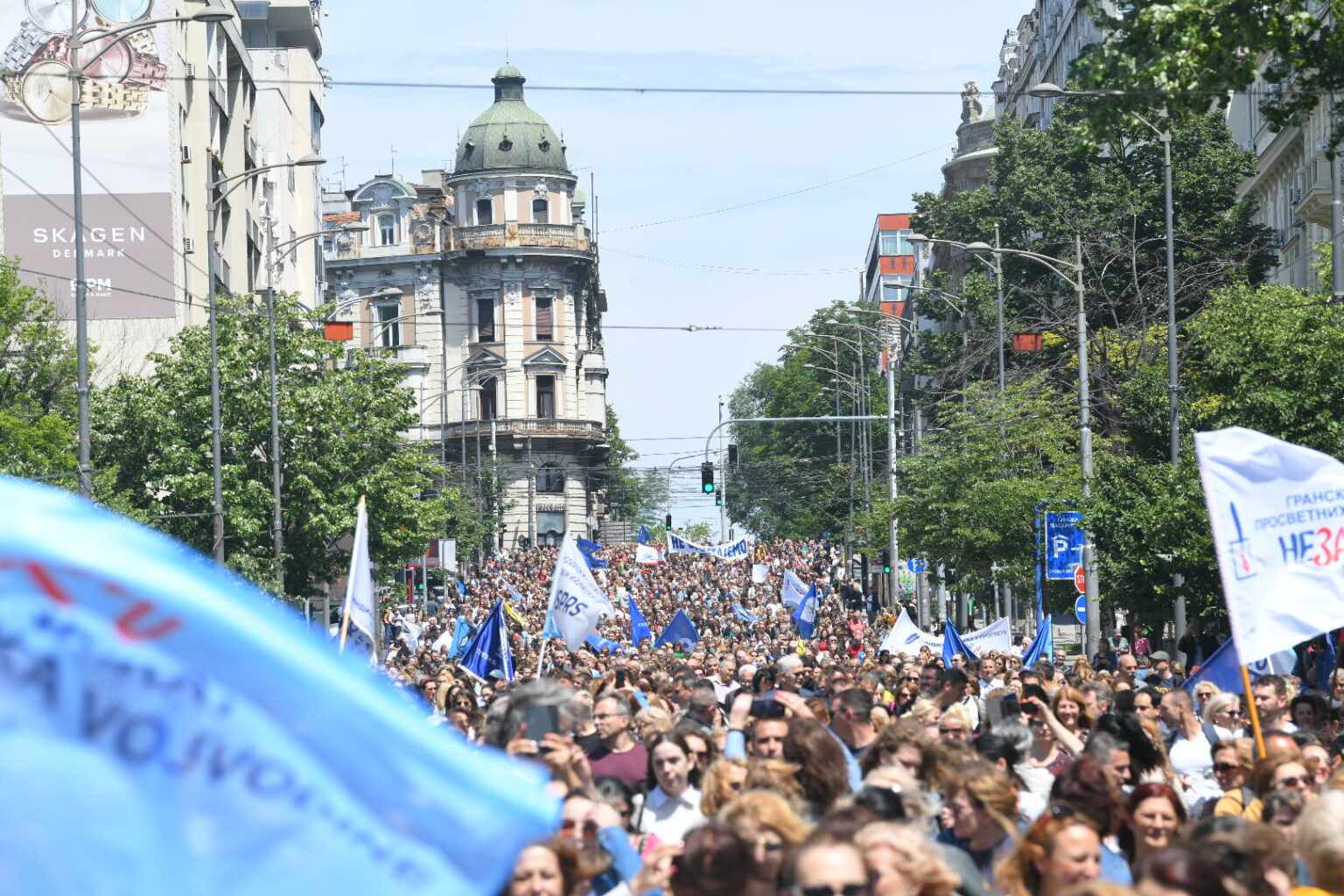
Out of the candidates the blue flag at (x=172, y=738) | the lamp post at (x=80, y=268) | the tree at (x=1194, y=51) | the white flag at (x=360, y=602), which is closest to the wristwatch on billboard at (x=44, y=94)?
the lamp post at (x=80, y=268)

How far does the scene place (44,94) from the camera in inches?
2012

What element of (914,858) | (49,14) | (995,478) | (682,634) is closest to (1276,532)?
(914,858)

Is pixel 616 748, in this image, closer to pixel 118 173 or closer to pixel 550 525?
pixel 118 173

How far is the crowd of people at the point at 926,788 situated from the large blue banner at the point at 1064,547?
49.2 ft

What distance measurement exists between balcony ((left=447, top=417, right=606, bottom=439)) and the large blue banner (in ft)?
245

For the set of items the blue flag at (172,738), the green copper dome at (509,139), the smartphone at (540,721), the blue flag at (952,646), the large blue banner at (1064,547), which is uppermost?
the green copper dome at (509,139)

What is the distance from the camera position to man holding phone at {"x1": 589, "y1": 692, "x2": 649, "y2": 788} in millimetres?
10109

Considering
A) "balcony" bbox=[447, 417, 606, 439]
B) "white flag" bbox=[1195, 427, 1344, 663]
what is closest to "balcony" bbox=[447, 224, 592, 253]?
"balcony" bbox=[447, 417, 606, 439]

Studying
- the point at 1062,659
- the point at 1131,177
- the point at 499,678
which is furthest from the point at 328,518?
the point at 1131,177

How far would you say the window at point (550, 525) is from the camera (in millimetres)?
108750

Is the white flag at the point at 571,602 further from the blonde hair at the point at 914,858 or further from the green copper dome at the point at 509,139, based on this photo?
the green copper dome at the point at 509,139

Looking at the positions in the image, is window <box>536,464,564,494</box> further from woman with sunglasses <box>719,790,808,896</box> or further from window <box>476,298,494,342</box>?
woman with sunglasses <box>719,790,808,896</box>

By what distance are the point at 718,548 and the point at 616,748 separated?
237ft

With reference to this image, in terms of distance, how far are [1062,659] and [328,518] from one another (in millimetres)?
13543
